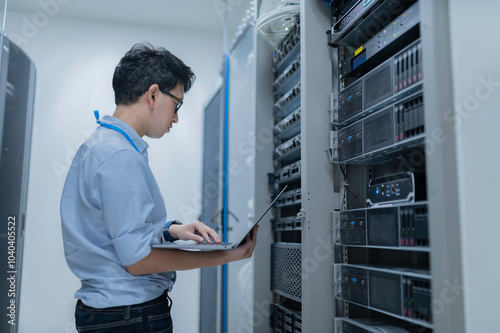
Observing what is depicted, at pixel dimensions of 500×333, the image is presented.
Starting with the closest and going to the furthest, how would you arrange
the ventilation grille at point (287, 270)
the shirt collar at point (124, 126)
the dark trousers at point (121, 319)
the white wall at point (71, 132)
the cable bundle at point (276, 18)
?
the dark trousers at point (121, 319) → the shirt collar at point (124, 126) → the ventilation grille at point (287, 270) → the cable bundle at point (276, 18) → the white wall at point (71, 132)

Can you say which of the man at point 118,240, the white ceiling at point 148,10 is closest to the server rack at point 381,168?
the man at point 118,240

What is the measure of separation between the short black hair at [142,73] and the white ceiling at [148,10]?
1.60 m

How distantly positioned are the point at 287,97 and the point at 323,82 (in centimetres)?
34

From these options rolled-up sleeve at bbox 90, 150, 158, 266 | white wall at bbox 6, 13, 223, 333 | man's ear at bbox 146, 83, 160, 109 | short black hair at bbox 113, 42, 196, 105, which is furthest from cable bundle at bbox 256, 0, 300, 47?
rolled-up sleeve at bbox 90, 150, 158, 266

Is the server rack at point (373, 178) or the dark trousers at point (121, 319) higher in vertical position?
the server rack at point (373, 178)

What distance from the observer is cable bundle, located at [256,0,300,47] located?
1849mm

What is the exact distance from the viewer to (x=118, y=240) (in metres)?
0.99

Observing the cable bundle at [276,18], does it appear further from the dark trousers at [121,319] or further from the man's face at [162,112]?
the dark trousers at [121,319]

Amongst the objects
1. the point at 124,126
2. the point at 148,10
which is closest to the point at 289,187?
the point at 124,126

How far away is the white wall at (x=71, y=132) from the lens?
7.81 ft

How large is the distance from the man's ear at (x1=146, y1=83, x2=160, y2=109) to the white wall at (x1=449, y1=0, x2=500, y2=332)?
2.91ft

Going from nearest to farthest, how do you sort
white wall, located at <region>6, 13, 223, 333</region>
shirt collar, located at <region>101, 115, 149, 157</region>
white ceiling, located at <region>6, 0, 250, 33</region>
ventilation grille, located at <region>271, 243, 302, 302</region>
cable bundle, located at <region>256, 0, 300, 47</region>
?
shirt collar, located at <region>101, 115, 149, 157</region>
ventilation grille, located at <region>271, 243, 302, 302</region>
cable bundle, located at <region>256, 0, 300, 47</region>
white wall, located at <region>6, 13, 223, 333</region>
white ceiling, located at <region>6, 0, 250, 33</region>

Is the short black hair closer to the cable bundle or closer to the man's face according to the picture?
the man's face

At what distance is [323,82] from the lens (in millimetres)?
1618
